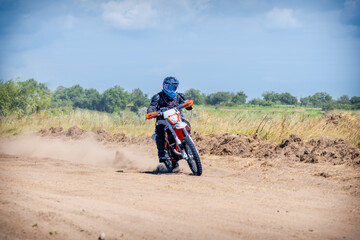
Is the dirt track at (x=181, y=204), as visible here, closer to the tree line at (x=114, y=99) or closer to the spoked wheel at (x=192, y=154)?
the spoked wheel at (x=192, y=154)

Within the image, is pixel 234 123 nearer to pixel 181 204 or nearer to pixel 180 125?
pixel 180 125

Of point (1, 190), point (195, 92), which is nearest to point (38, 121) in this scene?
point (1, 190)

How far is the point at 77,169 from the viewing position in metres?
10.7

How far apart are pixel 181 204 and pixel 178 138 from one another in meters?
3.68

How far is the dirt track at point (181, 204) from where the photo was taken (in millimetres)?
4930

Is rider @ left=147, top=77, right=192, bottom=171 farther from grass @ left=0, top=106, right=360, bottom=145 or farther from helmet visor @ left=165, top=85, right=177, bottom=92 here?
grass @ left=0, top=106, right=360, bottom=145

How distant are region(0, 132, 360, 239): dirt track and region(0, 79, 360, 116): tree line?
1040 inches

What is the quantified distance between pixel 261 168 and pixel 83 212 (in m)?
6.70

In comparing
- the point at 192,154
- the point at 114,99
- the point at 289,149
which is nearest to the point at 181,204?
the point at 192,154

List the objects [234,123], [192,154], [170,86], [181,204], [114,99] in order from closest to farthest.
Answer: [181,204]
[192,154]
[170,86]
[234,123]
[114,99]

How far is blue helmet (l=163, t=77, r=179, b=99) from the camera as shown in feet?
33.4

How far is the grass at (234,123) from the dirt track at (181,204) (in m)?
4.58

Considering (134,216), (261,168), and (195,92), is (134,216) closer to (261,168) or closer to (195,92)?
(261,168)

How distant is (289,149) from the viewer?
12.6m
